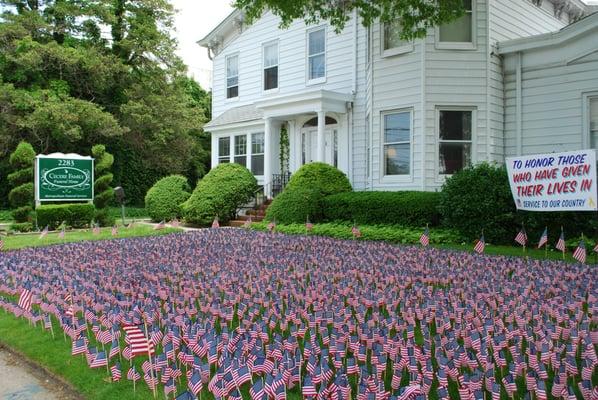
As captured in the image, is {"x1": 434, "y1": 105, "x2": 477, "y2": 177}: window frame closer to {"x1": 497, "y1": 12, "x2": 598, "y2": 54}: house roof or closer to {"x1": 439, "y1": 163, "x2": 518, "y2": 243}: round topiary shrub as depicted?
{"x1": 497, "y1": 12, "x2": 598, "y2": 54}: house roof

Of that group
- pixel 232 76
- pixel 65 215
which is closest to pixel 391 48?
pixel 232 76

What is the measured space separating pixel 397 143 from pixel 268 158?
5.62m

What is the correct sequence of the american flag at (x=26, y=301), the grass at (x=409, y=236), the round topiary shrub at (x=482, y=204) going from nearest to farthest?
1. the american flag at (x=26, y=301)
2. the grass at (x=409, y=236)
3. the round topiary shrub at (x=482, y=204)

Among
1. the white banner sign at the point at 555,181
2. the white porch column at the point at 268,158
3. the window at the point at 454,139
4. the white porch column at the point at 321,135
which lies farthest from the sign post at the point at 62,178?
the white banner sign at the point at 555,181

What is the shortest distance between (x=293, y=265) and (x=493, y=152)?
303 inches

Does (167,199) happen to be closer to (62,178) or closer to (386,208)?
(62,178)

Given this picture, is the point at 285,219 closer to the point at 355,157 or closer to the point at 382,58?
the point at 355,157

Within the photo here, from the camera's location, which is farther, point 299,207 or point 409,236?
point 299,207

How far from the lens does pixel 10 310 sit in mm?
6570

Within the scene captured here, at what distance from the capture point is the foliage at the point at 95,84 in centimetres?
2256

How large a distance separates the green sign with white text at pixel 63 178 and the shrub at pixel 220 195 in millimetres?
3735

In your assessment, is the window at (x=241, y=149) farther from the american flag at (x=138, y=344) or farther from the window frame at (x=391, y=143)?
the american flag at (x=138, y=344)

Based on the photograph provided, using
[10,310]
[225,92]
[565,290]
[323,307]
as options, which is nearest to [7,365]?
[10,310]

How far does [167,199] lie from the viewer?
61.4ft
